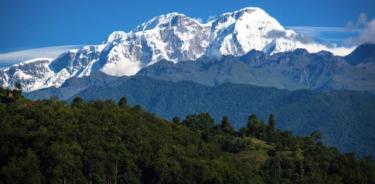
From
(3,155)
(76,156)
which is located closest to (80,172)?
(76,156)

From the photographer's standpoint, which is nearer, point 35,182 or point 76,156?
point 35,182

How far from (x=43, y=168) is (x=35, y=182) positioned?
7.47 metres

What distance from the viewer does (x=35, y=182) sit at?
612 feet

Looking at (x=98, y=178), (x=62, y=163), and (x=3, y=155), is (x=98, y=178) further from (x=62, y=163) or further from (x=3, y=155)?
(x=3, y=155)

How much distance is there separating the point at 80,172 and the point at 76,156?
4111 mm

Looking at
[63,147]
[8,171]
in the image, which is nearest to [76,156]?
[63,147]

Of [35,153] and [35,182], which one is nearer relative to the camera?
[35,182]

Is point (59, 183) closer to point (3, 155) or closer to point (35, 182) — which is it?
point (35, 182)

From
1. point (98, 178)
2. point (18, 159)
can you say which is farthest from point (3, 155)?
point (98, 178)

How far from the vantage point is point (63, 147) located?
19988 cm

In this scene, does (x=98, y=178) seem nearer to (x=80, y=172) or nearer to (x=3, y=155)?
(x=80, y=172)

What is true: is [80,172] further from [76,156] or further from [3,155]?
[3,155]

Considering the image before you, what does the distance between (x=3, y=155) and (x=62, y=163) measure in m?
14.4

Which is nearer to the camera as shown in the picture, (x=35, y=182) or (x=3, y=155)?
(x=35, y=182)
